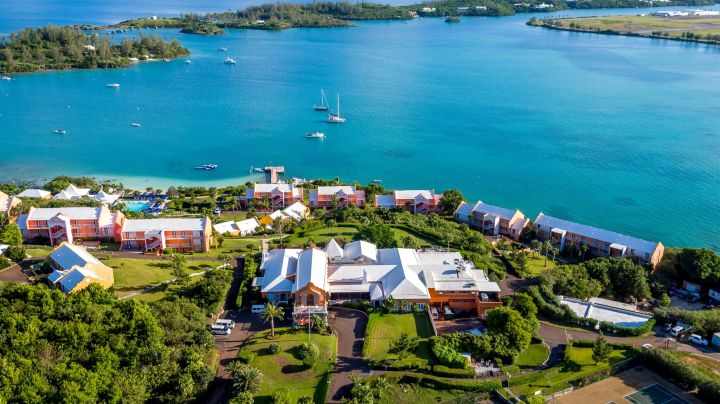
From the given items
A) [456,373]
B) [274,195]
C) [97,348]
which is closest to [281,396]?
[456,373]

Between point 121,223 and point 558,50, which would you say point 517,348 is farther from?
point 558,50

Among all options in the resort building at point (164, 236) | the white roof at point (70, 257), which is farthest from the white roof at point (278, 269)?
the white roof at point (70, 257)

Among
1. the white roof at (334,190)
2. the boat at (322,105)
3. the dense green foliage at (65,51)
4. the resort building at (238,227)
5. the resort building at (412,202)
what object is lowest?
the resort building at (238,227)

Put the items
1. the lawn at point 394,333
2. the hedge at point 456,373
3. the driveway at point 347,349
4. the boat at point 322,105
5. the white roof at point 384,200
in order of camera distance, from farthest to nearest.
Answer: the boat at point 322,105 < the white roof at point 384,200 < the lawn at point 394,333 < the hedge at point 456,373 < the driveway at point 347,349

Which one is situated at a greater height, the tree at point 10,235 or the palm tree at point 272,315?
the tree at point 10,235

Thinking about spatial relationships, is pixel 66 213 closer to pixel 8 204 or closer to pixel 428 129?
pixel 8 204

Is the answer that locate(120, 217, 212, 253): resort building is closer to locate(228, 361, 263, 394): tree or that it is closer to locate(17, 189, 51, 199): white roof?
locate(17, 189, 51, 199): white roof

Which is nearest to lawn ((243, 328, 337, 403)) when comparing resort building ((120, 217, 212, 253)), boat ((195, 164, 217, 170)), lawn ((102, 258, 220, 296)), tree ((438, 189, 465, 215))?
lawn ((102, 258, 220, 296))

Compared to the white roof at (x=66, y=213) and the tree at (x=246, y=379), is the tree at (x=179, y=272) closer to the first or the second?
the tree at (x=246, y=379)
